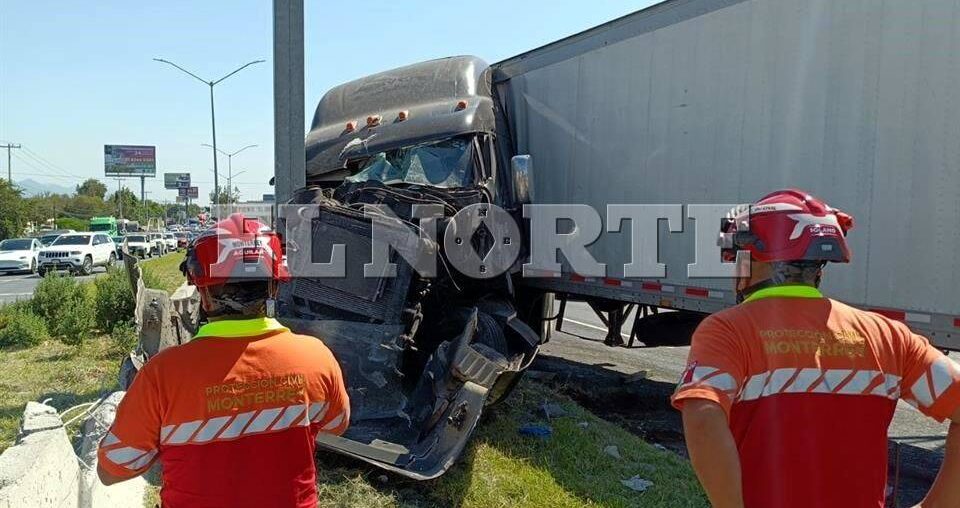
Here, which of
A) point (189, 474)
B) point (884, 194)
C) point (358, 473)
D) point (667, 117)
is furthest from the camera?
point (667, 117)

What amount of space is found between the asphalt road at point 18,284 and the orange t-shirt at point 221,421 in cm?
1783

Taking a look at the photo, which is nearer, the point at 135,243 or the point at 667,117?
the point at 667,117

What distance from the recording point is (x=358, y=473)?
15.1 ft

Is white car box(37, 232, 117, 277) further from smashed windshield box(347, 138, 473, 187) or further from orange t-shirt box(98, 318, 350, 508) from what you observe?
orange t-shirt box(98, 318, 350, 508)

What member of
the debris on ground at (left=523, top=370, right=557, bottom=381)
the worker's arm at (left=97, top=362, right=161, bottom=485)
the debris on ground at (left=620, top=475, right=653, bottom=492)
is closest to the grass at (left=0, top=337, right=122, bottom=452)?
the worker's arm at (left=97, top=362, right=161, bottom=485)

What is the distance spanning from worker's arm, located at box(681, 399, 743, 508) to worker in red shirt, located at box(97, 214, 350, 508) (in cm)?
111

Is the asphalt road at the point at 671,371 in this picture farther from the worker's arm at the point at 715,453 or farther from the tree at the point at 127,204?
the tree at the point at 127,204

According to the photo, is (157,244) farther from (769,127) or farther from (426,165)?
(769,127)

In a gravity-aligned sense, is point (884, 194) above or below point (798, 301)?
above

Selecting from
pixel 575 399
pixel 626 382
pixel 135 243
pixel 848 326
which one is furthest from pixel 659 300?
pixel 135 243

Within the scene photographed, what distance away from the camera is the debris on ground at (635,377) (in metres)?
8.73

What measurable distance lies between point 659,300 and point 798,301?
5.02m

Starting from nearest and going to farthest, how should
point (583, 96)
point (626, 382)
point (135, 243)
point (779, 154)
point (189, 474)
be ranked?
point (189, 474) < point (779, 154) < point (583, 96) < point (626, 382) < point (135, 243)

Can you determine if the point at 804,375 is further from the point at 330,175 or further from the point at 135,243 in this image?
the point at 135,243
